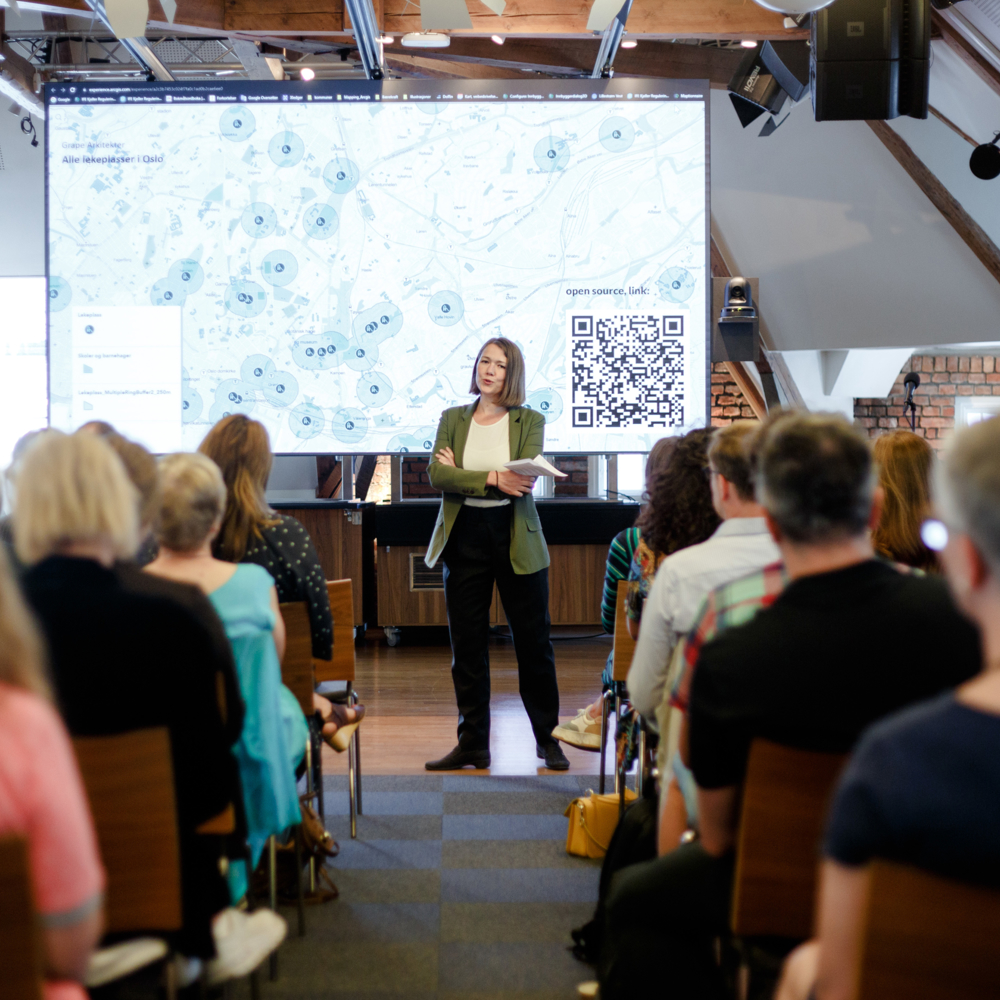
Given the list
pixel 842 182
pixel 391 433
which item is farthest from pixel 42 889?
pixel 842 182

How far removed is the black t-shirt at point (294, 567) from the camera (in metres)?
2.41

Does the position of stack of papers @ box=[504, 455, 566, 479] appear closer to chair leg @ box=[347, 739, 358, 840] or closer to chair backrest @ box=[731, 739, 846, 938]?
chair leg @ box=[347, 739, 358, 840]

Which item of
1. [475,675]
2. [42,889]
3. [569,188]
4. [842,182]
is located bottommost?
[475,675]

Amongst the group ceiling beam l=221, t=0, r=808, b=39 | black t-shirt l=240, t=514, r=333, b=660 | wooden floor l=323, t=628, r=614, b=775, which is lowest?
wooden floor l=323, t=628, r=614, b=775

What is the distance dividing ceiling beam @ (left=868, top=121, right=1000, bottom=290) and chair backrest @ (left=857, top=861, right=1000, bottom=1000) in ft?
18.7

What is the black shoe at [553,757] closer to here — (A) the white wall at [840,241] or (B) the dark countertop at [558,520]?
(B) the dark countertop at [558,520]

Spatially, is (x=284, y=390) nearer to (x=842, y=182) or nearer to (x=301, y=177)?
(x=301, y=177)

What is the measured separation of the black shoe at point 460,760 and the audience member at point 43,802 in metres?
2.64

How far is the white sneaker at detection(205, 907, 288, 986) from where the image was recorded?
148 centimetres

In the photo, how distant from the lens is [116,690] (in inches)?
53.1

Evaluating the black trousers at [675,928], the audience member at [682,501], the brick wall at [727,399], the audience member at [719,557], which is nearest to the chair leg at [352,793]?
the audience member at [682,501]

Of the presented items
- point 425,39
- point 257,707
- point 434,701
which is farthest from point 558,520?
point 257,707

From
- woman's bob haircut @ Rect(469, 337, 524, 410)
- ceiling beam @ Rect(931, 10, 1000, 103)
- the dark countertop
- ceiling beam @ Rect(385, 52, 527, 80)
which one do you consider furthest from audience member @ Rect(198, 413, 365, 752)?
ceiling beam @ Rect(385, 52, 527, 80)

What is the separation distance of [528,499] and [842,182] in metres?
3.91
